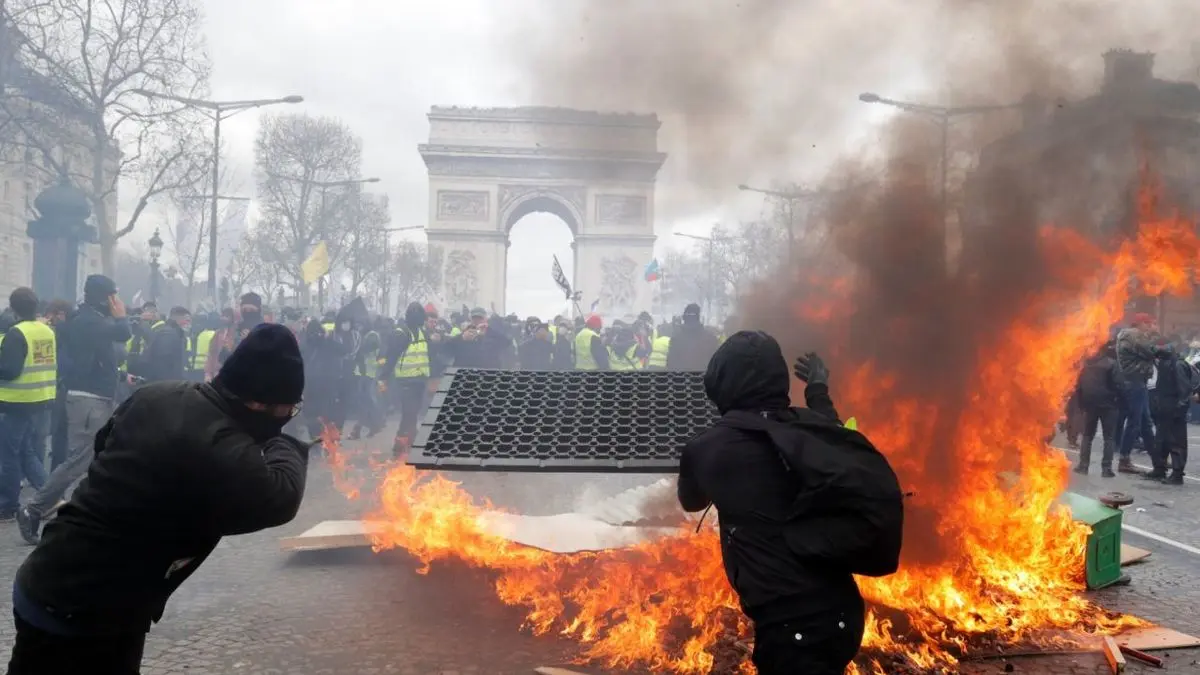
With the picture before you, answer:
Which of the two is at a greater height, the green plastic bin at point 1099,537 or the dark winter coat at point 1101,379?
the dark winter coat at point 1101,379

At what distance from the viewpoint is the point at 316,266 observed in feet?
61.6

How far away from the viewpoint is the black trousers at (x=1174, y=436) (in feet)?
31.6

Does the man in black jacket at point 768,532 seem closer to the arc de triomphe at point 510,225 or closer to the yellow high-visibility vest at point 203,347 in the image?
the yellow high-visibility vest at point 203,347

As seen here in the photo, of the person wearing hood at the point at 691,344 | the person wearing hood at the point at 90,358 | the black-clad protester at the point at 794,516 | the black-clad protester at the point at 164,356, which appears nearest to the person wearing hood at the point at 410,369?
the black-clad protester at the point at 164,356

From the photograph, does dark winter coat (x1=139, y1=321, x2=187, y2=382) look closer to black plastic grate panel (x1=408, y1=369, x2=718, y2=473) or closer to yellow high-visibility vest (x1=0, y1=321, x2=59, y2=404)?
yellow high-visibility vest (x1=0, y1=321, x2=59, y2=404)

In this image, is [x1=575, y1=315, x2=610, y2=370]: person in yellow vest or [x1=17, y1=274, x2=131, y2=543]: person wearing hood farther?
[x1=575, y1=315, x2=610, y2=370]: person in yellow vest

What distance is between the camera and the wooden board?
5398mm

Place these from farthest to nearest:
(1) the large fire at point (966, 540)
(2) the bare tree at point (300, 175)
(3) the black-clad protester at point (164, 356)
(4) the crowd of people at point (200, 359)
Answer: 1. (2) the bare tree at point (300, 175)
2. (3) the black-clad protester at point (164, 356)
3. (4) the crowd of people at point (200, 359)
4. (1) the large fire at point (966, 540)

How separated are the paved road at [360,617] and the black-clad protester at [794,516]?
1.73m

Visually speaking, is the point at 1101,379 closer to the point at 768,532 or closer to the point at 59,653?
the point at 768,532

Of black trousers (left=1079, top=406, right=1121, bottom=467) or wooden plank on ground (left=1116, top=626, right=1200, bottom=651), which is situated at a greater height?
black trousers (left=1079, top=406, right=1121, bottom=467)

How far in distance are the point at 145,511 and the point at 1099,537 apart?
18.2ft

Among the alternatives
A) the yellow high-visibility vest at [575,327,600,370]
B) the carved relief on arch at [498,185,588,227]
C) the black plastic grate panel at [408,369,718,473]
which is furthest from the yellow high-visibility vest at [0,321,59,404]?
the carved relief on arch at [498,185,588,227]

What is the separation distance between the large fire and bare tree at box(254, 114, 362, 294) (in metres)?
32.9
